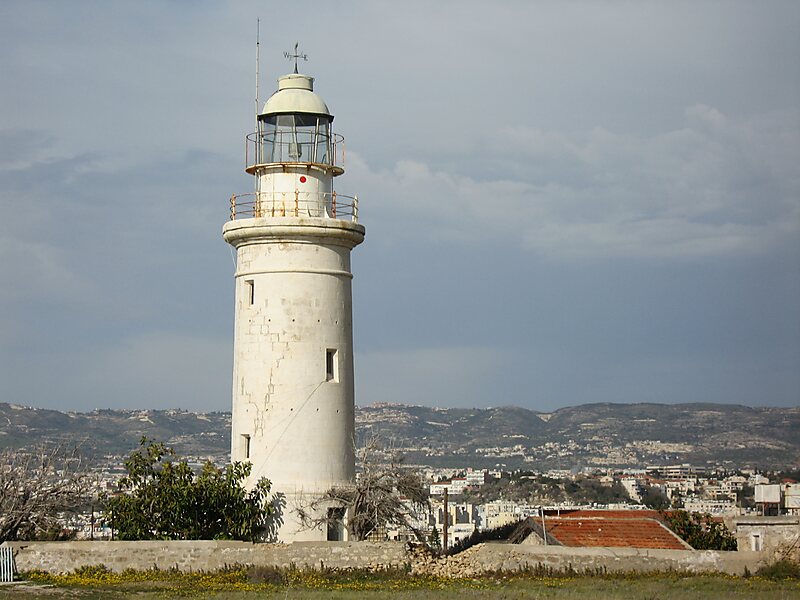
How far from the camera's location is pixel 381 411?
443 feet

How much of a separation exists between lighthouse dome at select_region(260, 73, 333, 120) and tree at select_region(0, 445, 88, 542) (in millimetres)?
9156

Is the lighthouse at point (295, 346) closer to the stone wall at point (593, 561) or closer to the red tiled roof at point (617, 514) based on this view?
the stone wall at point (593, 561)

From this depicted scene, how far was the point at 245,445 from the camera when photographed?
29.7 meters

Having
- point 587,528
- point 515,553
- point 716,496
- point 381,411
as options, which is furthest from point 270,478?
point 381,411

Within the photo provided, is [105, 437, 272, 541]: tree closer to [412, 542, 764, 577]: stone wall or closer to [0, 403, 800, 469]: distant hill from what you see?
[412, 542, 764, 577]: stone wall

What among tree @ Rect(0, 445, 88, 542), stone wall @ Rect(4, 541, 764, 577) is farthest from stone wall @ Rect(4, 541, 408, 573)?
tree @ Rect(0, 445, 88, 542)

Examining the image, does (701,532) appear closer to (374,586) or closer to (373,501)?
(373,501)

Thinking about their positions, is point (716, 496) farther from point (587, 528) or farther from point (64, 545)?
point (64, 545)

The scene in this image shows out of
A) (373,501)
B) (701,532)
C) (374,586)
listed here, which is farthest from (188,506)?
(701,532)

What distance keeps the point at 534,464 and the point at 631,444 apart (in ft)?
53.6

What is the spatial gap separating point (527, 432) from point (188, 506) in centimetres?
13430

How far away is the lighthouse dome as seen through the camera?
30484 mm

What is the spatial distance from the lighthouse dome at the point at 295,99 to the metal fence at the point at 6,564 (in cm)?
1051

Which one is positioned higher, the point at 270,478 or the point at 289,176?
the point at 289,176
